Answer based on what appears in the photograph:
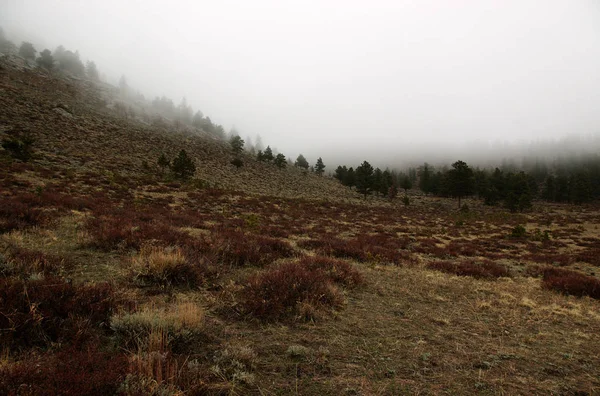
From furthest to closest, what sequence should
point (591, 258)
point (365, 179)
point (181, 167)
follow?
point (365, 179)
point (181, 167)
point (591, 258)

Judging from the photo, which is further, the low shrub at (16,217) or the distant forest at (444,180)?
the distant forest at (444,180)

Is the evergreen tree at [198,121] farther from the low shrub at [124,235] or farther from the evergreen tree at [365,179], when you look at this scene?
the low shrub at [124,235]

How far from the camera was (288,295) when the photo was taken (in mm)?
5402

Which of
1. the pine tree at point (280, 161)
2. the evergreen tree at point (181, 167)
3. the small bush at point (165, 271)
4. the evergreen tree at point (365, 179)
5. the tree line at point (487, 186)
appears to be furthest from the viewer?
the pine tree at point (280, 161)

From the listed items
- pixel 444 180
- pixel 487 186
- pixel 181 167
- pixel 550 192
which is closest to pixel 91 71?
pixel 181 167

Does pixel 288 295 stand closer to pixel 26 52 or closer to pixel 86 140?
pixel 86 140

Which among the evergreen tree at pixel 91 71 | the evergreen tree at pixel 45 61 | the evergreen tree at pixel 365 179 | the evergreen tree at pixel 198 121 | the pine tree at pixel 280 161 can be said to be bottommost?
the evergreen tree at pixel 365 179

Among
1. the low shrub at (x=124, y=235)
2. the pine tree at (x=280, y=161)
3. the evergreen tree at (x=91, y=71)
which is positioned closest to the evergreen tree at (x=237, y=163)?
the pine tree at (x=280, y=161)

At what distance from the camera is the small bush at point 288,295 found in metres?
4.92

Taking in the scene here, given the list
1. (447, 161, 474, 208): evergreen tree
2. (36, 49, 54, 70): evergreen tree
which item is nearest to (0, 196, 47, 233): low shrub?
(447, 161, 474, 208): evergreen tree

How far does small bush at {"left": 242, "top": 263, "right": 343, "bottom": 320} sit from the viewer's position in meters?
4.92

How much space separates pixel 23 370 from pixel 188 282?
3.65 meters

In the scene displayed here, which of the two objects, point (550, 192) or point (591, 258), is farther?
point (550, 192)

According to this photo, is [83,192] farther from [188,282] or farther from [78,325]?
[78,325]
